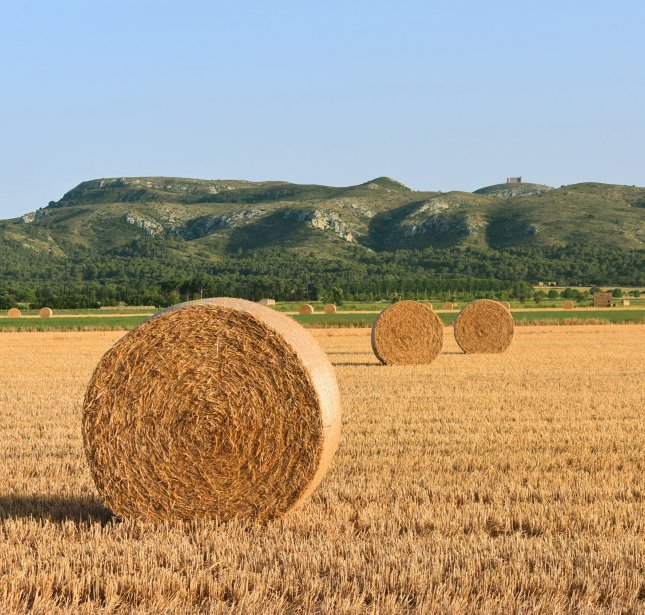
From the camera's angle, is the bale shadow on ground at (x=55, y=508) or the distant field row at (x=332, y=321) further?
the distant field row at (x=332, y=321)

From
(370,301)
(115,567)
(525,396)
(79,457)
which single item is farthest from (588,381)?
(370,301)

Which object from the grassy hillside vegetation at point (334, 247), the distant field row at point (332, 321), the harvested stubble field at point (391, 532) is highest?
the grassy hillside vegetation at point (334, 247)

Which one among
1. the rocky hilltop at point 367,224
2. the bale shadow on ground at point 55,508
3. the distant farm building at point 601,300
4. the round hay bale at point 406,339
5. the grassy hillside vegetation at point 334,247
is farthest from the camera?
the rocky hilltop at point 367,224

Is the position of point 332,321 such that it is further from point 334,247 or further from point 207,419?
point 334,247

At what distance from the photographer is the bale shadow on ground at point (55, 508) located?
8023 millimetres

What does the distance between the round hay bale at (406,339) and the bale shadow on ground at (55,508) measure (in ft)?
52.3

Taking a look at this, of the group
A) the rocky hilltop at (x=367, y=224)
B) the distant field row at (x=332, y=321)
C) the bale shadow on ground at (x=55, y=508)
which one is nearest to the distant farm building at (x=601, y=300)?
the distant field row at (x=332, y=321)

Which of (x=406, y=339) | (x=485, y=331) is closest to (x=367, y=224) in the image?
(x=485, y=331)

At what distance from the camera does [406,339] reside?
24375mm

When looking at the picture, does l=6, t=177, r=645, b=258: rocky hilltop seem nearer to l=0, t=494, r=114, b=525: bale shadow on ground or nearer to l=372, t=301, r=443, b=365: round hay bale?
l=372, t=301, r=443, b=365: round hay bale

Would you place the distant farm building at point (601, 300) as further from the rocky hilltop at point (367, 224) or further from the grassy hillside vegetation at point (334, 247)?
the rocky hilltop at point (367, 224)

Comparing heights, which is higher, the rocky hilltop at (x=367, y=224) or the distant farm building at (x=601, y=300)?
the rocky hilltop at (x=367, y=224)

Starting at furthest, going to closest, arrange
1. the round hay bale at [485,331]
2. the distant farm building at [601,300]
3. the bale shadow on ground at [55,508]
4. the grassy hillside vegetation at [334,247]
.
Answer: the grassy hillside vegetation at [334,247], the distant farm building at [601,300], the round hay bale at [485,331], the bale shadow on ground at [55,508]

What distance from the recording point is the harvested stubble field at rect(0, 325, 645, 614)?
607 cm
